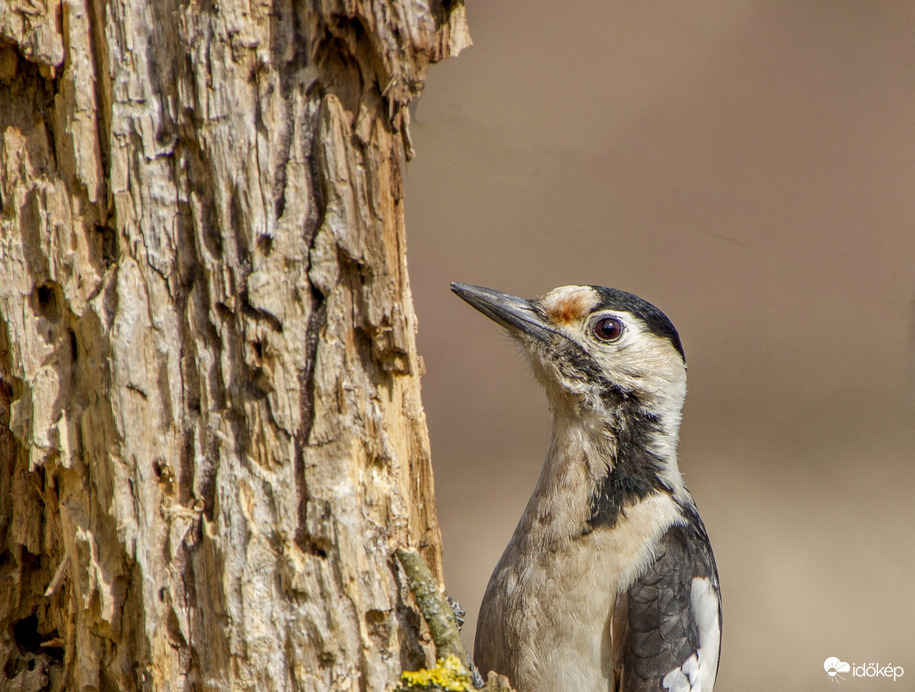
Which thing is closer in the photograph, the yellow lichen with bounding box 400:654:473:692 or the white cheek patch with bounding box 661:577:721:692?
the yellow lichen with bounding box 400:654:473:692

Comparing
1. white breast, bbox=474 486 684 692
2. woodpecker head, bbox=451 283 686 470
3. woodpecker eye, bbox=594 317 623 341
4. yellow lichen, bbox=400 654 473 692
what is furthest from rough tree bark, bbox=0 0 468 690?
woodpecker eye, bbox=594 317 623 341

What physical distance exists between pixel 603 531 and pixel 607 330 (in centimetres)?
68

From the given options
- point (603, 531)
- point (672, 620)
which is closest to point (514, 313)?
point (603, 531)

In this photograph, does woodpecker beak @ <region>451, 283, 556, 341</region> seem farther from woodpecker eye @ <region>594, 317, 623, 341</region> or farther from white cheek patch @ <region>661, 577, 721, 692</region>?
white cheek patch @ <region>661, 577, 721, 692</region>

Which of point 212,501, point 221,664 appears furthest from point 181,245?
point 221,664

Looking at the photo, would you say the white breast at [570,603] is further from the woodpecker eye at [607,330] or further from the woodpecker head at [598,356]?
the woodpecker eye at [607,330]

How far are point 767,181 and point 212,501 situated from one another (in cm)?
370

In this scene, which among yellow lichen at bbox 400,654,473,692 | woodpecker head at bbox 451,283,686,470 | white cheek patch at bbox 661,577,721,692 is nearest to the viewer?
yellow lichen at bbox 400,654,473,692

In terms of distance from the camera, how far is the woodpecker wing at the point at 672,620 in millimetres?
2688

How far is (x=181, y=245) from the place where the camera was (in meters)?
1.94

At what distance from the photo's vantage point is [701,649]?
2896 mm

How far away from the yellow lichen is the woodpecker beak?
123 cm

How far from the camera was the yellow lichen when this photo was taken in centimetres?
200

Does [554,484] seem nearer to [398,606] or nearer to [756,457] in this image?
[398,606]
